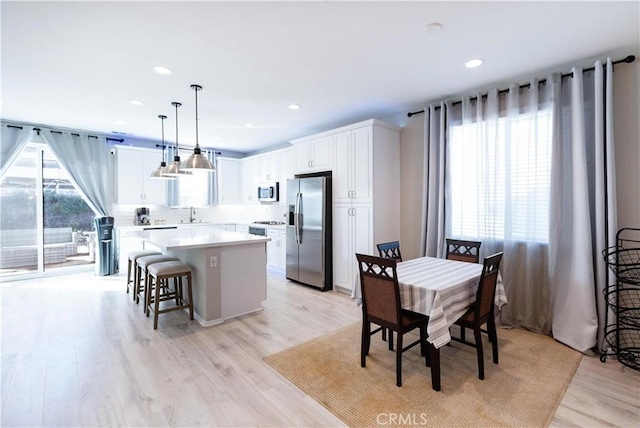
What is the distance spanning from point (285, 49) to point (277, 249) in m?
3.97

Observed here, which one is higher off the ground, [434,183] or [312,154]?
[312,154]

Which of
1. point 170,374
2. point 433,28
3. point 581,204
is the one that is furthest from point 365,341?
point 433,28

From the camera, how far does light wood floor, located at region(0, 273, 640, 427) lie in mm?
1937

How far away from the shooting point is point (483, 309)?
244cm

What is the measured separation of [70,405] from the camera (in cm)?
203

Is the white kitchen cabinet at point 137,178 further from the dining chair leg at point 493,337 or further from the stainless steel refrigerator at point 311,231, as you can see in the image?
the dining chair leg at point 493,337

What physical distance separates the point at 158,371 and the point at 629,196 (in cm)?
432

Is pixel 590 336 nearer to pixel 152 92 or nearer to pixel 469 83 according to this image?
pixel 469 83

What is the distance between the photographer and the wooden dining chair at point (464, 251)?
319cm

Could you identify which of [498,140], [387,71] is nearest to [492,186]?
[498,140]

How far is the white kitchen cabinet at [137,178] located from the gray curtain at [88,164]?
0.19 metres

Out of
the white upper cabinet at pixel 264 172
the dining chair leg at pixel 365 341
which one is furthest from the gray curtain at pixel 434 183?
the white upper cabinet at pixel 264 172

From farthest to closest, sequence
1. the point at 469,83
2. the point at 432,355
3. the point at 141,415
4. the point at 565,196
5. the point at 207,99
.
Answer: the point at 207,99
the point at 469,83
the point at 565,196
the point at 432,355
the point at 141,415

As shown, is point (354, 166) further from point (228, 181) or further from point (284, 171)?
point (228, 181)
